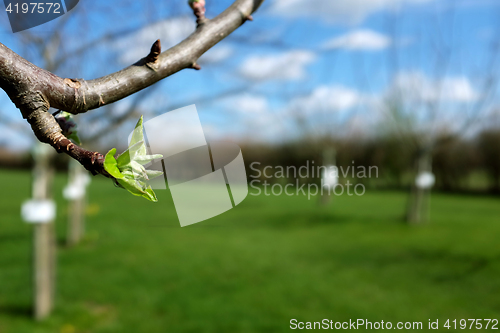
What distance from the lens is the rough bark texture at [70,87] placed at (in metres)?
0.37

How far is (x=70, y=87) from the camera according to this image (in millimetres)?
402

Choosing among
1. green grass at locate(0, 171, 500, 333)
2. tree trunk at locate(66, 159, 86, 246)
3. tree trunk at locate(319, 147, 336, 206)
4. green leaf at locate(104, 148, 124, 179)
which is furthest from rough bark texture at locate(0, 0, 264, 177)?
tree trunk at locate(319, 147, 336, 206)

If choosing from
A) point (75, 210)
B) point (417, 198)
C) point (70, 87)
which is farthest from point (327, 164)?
point (70, 87)

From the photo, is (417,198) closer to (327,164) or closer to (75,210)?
(327,164)

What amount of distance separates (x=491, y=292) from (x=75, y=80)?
4383 mm

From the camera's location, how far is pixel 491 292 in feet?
12.5

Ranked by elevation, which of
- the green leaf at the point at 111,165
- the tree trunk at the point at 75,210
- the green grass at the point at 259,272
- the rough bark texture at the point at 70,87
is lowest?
the green grass at the point at 259,272

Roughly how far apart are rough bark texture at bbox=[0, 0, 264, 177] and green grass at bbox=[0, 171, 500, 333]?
302 centimetres

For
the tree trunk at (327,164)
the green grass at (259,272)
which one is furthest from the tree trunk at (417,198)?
the tree trunk at (327,164)

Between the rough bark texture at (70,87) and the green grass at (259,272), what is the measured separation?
302 cm

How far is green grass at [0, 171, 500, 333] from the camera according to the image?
335 cm

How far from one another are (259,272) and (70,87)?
4351mm

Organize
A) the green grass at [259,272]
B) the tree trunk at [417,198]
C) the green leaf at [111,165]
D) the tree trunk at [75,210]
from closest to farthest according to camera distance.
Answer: the green leaf at [111,165] → the green grass at [259,272] → the tree trunk at [75,210] → the tree trunk at [417,198]

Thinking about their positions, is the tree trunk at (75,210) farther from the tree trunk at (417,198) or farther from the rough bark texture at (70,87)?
the rough bark texture at (70,87)
